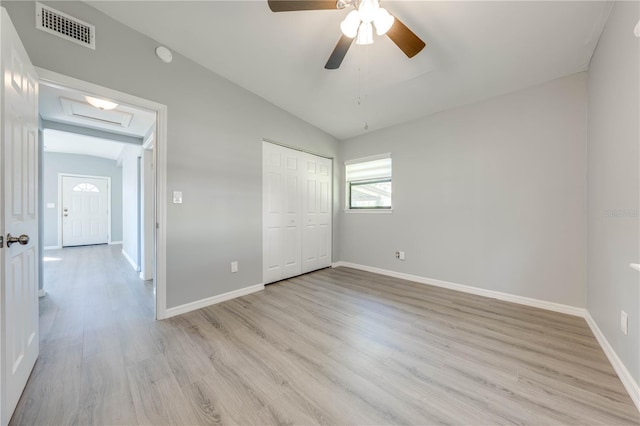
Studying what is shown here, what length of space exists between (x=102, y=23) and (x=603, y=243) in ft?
15.3

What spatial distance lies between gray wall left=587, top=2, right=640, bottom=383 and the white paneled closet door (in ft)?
11.0

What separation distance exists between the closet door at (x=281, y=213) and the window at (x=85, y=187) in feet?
23.1

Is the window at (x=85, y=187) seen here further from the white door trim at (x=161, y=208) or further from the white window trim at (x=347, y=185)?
the white window trim at (x=347, y=185)

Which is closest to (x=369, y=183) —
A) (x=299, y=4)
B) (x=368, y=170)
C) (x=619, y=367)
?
(x=368, y=170)

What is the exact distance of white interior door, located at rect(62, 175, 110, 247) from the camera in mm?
6688

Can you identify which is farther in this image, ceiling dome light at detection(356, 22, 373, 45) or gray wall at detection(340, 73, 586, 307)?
gray wall at detection(340, 73, 586, 307)

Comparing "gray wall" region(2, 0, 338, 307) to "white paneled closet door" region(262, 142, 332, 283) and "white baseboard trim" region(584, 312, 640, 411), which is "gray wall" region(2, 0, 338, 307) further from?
"white baseboard trim" region(584, 312, 640, 411)

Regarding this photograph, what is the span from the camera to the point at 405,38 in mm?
1707

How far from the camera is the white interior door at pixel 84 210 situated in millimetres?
6688

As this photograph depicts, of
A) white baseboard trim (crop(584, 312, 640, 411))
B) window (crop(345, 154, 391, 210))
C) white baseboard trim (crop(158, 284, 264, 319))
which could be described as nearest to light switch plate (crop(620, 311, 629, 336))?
white baseboard trim (crop(584, 312, 640, 411))

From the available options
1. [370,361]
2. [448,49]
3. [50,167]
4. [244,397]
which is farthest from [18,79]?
[50,167]

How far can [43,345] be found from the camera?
192 cm

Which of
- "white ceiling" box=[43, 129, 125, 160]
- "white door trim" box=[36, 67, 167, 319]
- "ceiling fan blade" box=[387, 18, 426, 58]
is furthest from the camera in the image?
"white ceiling" box=[43, 129, 125, 160]

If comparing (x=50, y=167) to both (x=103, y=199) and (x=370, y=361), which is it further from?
(x=370, y=361)
